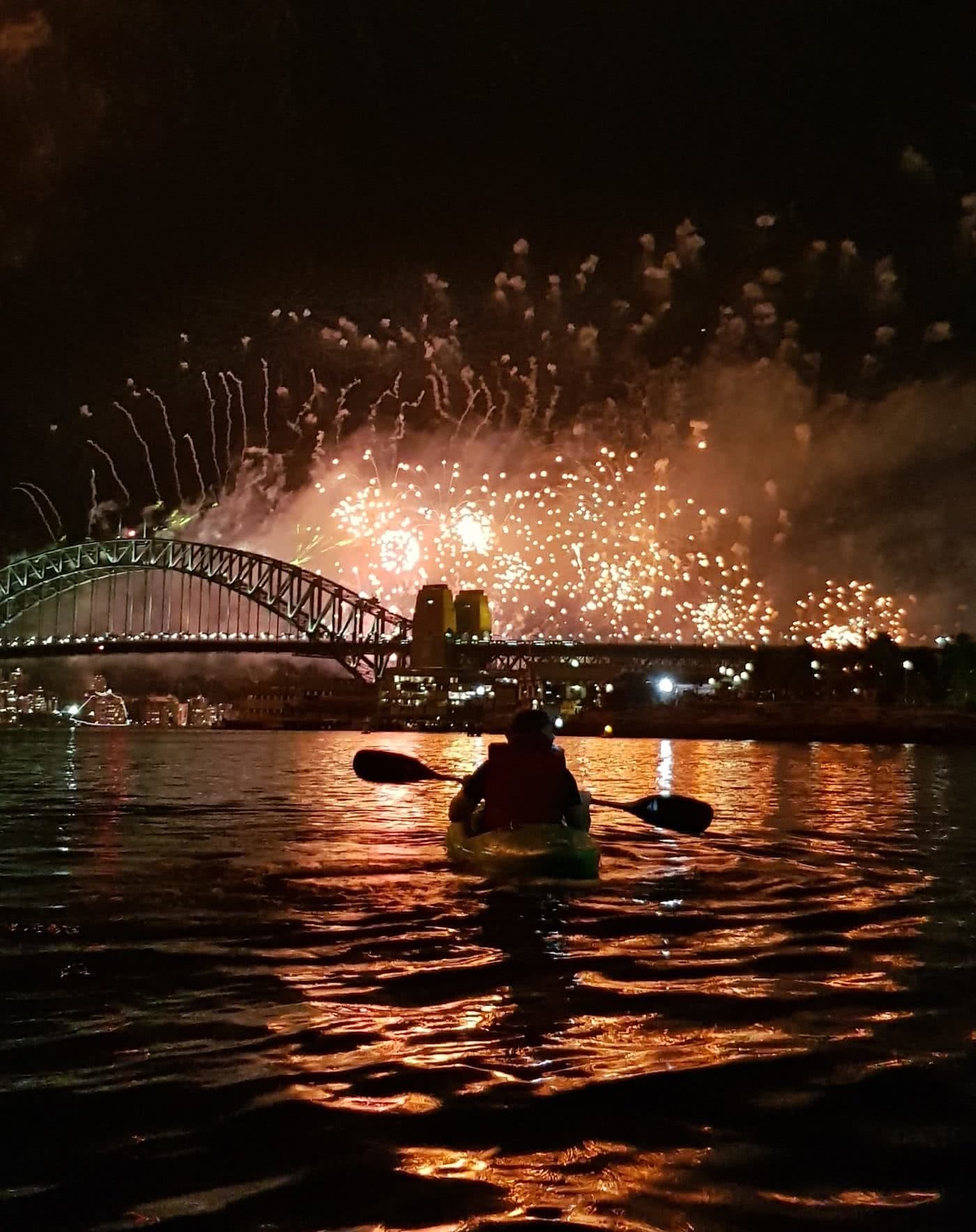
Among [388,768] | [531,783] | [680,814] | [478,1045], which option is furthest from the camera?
[388,768]

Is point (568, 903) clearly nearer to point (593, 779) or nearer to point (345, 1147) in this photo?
point (345, 1147)

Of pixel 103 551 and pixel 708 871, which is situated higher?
pixel 103 551

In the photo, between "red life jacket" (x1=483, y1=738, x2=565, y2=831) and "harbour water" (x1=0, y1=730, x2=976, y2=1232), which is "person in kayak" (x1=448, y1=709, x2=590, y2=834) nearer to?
"red life jacket" (x1=483, y1=738, x2=565, y2=831)

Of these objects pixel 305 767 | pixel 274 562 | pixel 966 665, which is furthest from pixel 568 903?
pixel 274 562

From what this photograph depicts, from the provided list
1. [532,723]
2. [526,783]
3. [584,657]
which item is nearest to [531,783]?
[526,783]

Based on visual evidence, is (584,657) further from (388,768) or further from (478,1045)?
(478,1045)

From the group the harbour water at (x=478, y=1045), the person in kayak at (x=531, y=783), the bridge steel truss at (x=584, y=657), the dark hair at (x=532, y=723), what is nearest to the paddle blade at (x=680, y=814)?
the harbour water at (x=478, y=1045)

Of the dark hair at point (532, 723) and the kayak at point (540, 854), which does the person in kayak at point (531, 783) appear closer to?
the dark hair at point (532, 723)

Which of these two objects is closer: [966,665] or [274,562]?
[966,665]
